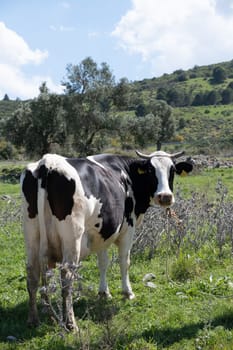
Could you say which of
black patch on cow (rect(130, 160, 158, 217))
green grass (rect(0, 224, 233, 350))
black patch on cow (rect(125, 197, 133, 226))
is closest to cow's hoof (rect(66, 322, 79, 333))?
green grass (rect(0, 224, 233, 350))

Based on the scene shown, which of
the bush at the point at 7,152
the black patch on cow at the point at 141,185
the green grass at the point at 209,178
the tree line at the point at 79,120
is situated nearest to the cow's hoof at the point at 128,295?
the black patch on cow at the point at 141,185

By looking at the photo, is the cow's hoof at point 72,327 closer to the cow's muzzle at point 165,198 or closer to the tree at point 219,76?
the cow's muzzle at point 165,198

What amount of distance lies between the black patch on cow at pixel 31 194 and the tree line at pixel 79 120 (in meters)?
35.1

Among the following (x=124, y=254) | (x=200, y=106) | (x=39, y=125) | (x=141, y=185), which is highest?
(x=200, y=106)

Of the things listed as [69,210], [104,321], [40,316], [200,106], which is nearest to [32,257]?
[69,210]

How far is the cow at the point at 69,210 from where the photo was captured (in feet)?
20.4

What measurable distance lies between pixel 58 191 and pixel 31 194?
1.36 ft

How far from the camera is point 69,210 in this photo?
619cm

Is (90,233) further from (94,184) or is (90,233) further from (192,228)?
(192,228)

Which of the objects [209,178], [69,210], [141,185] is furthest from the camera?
[209,178]

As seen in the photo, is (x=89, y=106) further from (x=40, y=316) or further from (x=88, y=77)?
(x=40, y=316)

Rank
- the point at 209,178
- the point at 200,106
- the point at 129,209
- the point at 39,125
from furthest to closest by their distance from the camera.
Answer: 1. the point at 200,106
2. the point at 39,125
3. the point at 209,178
4. the point at 129,209

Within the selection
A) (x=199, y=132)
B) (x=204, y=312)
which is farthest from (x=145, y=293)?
(x=199, y=132)

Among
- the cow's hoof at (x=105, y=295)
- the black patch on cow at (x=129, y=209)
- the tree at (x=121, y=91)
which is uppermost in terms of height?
the tree at (x=121, y=91)
